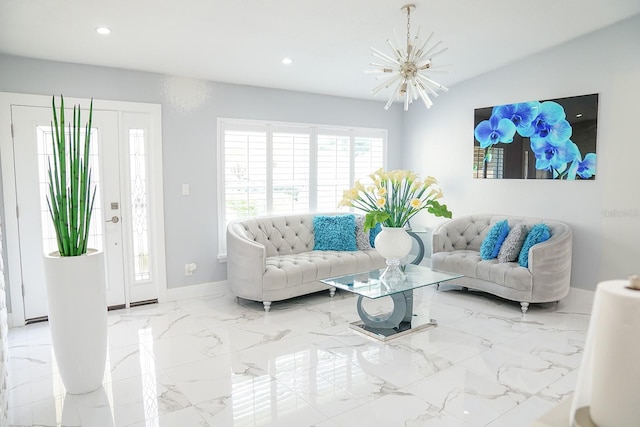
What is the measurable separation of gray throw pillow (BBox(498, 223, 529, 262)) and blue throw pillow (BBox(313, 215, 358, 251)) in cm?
168

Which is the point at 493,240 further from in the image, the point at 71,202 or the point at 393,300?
the point at 71,202

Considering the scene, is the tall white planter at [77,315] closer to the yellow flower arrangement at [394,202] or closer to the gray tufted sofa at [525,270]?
the yellow flower arrangement at [394,202]

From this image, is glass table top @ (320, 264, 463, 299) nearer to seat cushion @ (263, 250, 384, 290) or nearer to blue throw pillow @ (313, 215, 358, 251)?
seat cushion @ (263, 250, 384, 290)

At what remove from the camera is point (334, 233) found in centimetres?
530

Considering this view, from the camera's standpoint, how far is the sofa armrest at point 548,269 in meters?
4.24

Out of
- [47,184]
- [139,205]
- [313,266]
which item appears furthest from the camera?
[313,266]

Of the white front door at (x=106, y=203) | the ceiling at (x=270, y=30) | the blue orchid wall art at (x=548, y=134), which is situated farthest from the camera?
the blue orchid wall art at (x=548, y=134)

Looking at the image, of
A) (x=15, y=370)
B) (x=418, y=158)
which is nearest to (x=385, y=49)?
(x=418, y=158)

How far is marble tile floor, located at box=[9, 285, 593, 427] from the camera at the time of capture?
2.54 meters

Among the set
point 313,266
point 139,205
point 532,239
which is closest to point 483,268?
point 532,239

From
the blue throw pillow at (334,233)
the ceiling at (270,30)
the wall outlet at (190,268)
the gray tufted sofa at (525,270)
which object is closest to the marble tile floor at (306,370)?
the gray tufted sofa at (525,270)

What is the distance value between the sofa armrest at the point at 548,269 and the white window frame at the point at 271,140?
2667 mm

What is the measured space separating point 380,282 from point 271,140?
2.42m

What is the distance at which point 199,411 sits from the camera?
8.43 ft
